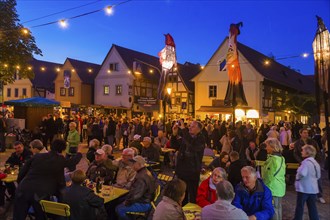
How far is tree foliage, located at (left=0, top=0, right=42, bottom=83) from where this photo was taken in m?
20.2

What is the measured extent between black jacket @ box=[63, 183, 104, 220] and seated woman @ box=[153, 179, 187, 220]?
3.85 ft

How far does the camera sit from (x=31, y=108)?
781 inches

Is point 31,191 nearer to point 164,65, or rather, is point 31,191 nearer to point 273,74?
point 164,65

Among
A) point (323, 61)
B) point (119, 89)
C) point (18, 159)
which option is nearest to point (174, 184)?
point (18, 159)

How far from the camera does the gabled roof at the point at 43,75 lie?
1698 inches

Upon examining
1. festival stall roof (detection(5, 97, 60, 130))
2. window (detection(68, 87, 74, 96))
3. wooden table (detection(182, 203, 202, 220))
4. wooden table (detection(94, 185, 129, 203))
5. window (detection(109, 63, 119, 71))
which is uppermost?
window (detection(109, 63, 119, 71))

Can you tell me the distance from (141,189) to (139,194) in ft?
0.27

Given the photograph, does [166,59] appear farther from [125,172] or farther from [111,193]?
[111,193]

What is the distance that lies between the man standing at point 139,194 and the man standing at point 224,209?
181 centimetres

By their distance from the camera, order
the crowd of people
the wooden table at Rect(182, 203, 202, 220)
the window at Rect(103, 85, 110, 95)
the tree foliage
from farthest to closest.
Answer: the window at Rect(103, 85, 110, 95)
the tree foliage
the wooden table at Rect(182, 203, 202, 220)
the crowd of people

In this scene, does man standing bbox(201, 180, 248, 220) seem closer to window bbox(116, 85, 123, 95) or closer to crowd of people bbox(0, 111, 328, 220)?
crowd of people bbox(0, 111, 328, 220)

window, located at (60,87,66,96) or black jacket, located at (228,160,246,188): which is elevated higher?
window, located at (60,87,66,96)

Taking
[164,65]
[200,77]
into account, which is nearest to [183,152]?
[164,65]

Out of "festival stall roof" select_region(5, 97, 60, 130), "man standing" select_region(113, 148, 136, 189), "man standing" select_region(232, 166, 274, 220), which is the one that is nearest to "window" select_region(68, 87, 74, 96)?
"festival stall roof" select_region(5, 97, 60, 130)
